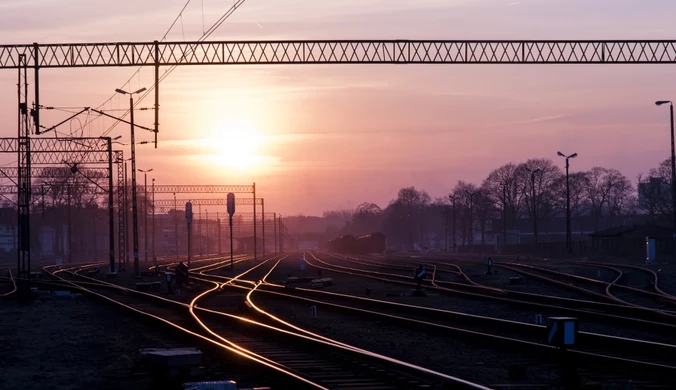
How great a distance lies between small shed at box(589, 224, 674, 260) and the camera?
61.5 m

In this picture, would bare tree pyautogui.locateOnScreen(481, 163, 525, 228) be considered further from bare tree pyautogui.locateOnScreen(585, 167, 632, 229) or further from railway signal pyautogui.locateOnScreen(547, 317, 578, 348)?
railway signal pyautogui.locateOnScreen(547, 317, 578, 348)

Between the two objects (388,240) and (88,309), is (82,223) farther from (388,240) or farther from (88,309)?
(88,309)

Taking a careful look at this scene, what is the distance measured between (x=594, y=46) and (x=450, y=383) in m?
31.4

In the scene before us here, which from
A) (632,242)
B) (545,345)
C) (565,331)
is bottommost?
(545,345)

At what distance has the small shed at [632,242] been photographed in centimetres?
6153

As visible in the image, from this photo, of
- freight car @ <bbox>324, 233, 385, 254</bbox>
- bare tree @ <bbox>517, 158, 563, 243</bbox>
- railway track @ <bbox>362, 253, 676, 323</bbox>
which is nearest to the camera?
railway track @ <bbox>362, 253, 676, 323</bbox>

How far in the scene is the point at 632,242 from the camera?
224ft

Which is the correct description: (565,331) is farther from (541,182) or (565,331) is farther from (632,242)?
(541,182)

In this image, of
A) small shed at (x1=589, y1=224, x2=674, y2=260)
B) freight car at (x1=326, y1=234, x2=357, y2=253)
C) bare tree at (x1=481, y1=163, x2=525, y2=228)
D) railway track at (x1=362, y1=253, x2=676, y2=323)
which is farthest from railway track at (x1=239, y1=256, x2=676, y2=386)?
bare tree at (x1=481, y1=163, x2=525, y2=228)

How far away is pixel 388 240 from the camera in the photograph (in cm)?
19588

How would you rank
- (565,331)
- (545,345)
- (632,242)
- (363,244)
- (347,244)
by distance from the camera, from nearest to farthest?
(565,331) → (545,345) → (632,242) → (363,244) → (347,244)

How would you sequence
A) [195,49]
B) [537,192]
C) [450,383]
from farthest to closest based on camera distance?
1. [537,192]
2. [195,49]
3. [450,383]

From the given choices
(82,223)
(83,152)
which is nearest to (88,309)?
(83,152)

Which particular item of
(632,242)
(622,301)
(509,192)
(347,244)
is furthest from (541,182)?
(622,301)
